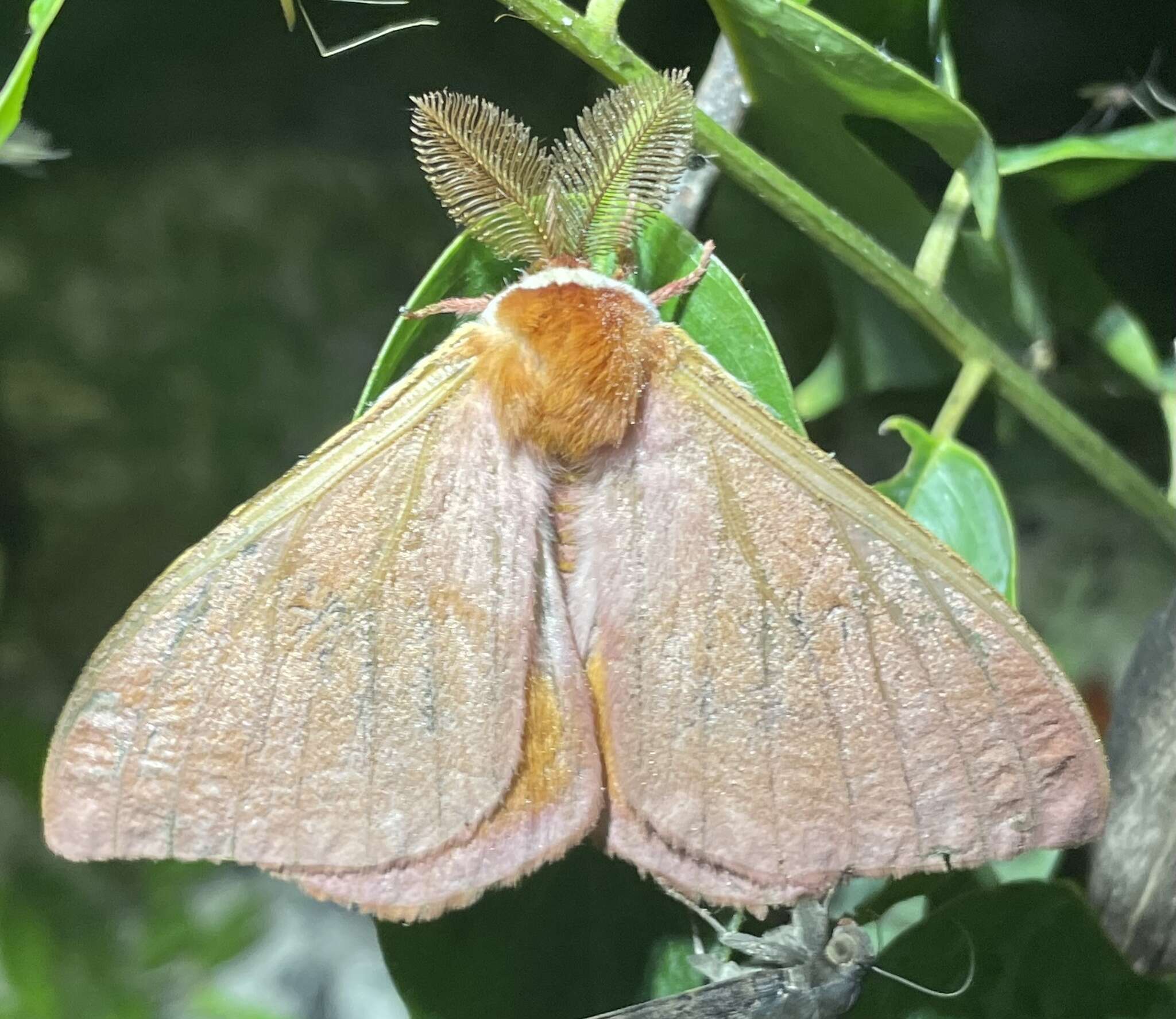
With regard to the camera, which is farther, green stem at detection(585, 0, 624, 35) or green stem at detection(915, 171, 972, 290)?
green stem at detection(915, 171, 972, 290)

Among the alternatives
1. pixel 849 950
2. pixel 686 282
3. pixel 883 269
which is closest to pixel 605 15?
pixel 686 282

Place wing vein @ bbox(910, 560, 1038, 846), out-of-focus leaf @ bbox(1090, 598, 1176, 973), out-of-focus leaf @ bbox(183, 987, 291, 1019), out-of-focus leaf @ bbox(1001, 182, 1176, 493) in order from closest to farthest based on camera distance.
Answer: wing vein @ bbox(910, 560, 1038, 846), out-of-focus leaf @ bbox(1090, 598, 1176, 973), out-of-focus leaf @ bbox(1001, 182, 1176, 493), out-of-focus leaf @ bbox(183, 987, 291, 1019)

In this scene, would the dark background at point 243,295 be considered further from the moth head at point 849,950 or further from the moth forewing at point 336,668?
the moth head at point 849,950

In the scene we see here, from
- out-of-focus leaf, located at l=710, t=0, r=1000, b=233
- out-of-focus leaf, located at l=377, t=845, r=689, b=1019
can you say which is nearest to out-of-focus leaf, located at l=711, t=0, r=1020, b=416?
out-of-focus leaf, located at l=710, t=0, r=1000, b=233

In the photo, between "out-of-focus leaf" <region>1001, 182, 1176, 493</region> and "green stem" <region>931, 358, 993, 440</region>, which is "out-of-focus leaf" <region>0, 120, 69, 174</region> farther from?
"out-of-focus leaf" <region>1001, 182, 1176, 493</region>

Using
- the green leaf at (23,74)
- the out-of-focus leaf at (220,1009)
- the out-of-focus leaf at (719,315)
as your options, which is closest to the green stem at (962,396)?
the out-of-focus leaf at (719,315)

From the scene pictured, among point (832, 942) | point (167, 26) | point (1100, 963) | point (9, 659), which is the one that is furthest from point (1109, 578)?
point (9, 659)

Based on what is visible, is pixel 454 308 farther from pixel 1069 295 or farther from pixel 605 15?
pixel 1069 295
